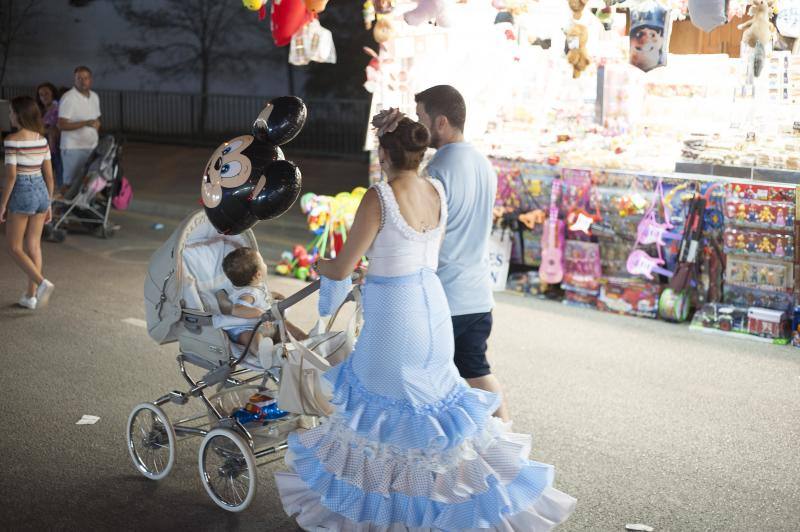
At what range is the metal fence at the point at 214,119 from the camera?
2209cm

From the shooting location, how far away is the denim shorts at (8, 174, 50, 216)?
311 inches

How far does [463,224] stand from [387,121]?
0.83 meters

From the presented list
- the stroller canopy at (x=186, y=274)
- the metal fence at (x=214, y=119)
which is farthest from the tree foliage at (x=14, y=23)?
the stroller canopy at (x=186, y=274)

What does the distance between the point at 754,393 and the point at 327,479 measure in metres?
3.51

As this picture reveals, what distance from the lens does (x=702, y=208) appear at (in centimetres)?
809

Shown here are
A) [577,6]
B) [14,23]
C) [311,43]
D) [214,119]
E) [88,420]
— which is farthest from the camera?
[14,23]

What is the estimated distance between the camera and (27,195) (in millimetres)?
7914

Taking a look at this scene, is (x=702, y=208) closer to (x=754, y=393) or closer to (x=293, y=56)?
(x=754, y=393)

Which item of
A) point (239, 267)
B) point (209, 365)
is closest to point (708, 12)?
point (239, 267)

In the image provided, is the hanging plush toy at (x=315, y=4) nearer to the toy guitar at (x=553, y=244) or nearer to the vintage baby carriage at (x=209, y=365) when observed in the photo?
the toy guitar at (x=553, y=244)

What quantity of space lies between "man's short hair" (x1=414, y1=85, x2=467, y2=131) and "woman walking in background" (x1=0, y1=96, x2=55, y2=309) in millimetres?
4268

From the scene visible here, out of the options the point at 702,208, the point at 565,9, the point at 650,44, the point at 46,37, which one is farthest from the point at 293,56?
the point at 46,37

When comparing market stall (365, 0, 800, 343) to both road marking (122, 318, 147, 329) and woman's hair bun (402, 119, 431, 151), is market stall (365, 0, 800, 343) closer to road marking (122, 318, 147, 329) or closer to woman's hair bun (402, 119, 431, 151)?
road marking (122, 318, 147, 329)

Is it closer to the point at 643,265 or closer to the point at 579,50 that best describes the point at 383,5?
the point at 579,50
